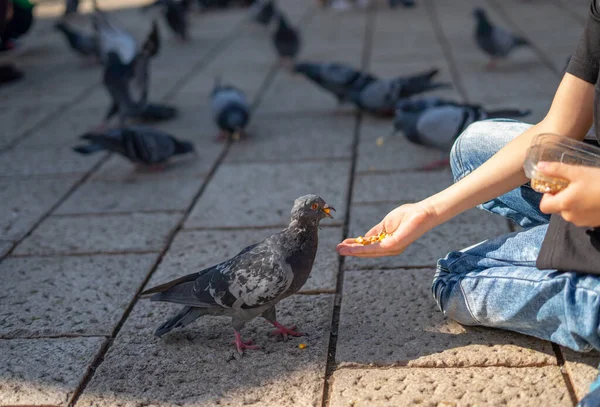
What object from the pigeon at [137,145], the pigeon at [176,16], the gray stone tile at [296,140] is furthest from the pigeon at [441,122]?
the pigeon at [176,16]

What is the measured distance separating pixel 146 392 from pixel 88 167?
3.25 metres

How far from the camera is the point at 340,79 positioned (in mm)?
6406

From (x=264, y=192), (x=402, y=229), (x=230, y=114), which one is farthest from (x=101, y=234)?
(x=402, y=229)

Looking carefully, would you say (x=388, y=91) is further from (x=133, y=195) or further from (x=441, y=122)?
(x=133, y=195)

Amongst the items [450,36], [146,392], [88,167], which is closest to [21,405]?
[146,392]

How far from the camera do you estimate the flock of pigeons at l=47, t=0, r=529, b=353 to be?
2.78 m

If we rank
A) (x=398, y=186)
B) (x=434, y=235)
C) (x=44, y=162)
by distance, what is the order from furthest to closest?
(x=44, y=162) → (x=398, y=186) → (x=434, y=235)

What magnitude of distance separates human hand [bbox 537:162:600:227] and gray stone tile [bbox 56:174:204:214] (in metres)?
2.85

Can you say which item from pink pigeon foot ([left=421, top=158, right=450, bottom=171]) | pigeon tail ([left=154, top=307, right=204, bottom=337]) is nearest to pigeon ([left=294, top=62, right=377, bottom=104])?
pink pigeon foot ([left=421, top=158, right=450, bottom=171])

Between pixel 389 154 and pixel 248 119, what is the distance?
130 centimetres

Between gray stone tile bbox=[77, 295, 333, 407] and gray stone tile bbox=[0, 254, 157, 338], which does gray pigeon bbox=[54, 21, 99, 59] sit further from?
gray stone tile bbox=[77, 295, 333, 407]

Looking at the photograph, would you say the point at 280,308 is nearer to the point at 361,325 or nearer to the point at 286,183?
the point at 361,325

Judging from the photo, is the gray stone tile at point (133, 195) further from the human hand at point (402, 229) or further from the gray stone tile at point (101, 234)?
the human hand at point (402, 229)

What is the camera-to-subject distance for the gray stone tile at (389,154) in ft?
16.5
